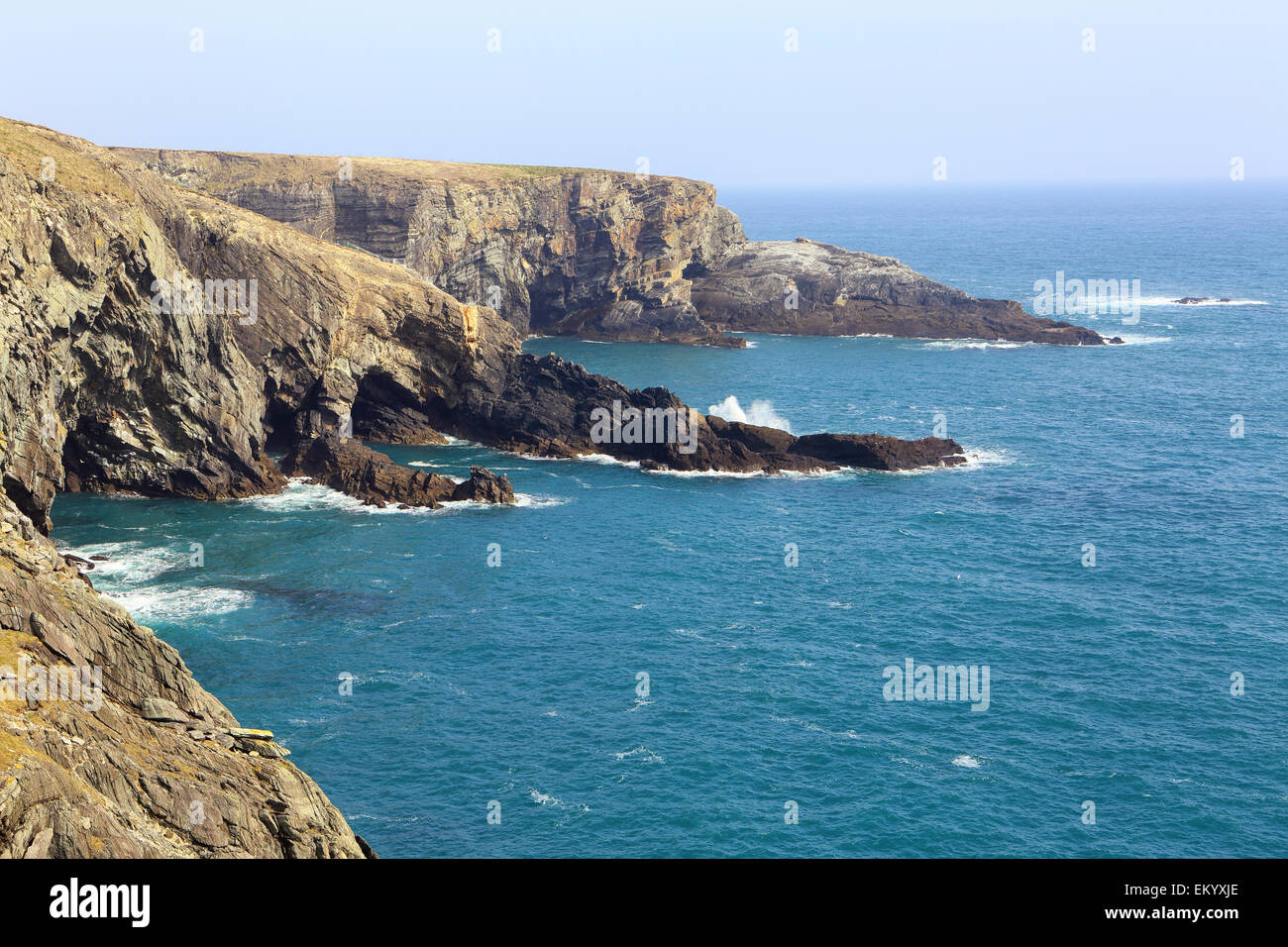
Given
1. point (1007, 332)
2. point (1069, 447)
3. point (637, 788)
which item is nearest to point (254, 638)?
point (637, 788)

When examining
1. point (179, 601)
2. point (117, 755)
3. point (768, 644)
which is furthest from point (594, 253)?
point (117, 755)

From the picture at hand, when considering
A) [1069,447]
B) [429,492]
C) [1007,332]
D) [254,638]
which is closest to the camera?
[254,638]

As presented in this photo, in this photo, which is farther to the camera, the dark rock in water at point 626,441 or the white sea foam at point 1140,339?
the white sea foam at point 1140,339

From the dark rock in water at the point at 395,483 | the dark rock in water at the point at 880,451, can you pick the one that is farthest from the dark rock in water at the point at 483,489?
the dark rock in water at the point at 880,451

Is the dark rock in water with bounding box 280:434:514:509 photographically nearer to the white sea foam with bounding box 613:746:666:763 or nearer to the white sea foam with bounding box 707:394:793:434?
the white sea foam with bounding box 707:394:793:434

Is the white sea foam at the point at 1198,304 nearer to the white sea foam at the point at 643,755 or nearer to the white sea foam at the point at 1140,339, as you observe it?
the white sea foam at the point at 1140,339

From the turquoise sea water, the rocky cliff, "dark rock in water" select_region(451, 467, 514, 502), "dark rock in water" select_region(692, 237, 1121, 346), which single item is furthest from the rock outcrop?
"dark rock in water" select_region(692, 237, 1121, 346)
